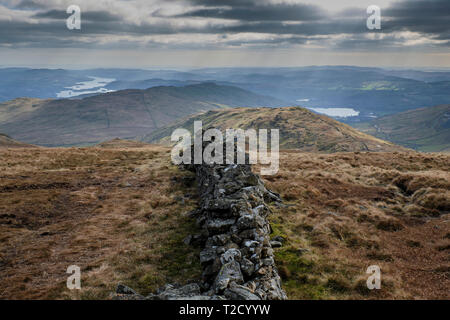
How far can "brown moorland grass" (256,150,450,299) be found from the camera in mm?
14445

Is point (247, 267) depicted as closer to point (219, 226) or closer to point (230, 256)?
point (230, 256)

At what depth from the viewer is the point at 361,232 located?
20.8m

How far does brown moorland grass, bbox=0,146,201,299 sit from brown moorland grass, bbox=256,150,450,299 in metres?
6.93

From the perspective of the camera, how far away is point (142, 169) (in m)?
41.9

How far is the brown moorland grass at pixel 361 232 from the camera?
14.4m

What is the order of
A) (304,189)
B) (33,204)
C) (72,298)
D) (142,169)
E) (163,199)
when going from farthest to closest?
(142,169) → (304,189) → (163,199) → (33,204) → (72,298)

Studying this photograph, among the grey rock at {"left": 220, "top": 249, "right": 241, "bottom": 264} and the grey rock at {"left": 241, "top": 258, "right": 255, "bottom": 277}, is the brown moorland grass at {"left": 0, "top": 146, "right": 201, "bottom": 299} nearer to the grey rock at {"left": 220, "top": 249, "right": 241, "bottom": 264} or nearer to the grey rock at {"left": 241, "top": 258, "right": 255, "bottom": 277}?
the grey rock at {"left": 220, "top": 249, "right": 241, "bottom": 264}

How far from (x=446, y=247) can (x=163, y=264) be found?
17.9 m

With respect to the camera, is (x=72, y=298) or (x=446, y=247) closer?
(x=72, y=298)

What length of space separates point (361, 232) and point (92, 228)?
811 inches

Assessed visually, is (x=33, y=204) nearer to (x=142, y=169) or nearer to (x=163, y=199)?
(x=163, y=199)

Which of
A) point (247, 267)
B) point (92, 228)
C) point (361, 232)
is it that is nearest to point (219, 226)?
point (247, 267)
